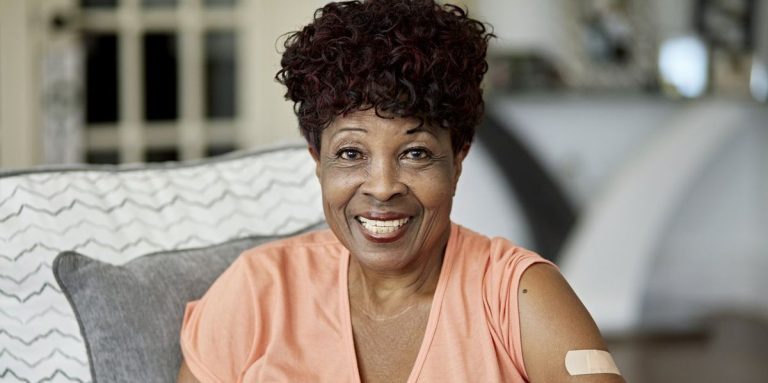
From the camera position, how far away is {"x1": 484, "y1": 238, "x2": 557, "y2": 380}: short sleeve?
4.31 ft

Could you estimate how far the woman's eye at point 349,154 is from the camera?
1.38 meters

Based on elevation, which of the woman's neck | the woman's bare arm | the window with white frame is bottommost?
the woman's bare arm

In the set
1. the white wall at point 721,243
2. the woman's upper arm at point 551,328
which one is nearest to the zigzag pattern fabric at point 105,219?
the woman's upper arm at point 551,328

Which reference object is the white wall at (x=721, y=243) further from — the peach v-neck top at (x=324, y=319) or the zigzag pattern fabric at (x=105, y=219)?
the peach v-neck top at (x=324, y=319)

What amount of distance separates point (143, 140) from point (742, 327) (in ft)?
8.98

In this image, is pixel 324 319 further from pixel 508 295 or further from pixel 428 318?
pixel 508 295

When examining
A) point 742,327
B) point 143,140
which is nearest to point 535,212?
point 742,327

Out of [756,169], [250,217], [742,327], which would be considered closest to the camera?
[250,217]

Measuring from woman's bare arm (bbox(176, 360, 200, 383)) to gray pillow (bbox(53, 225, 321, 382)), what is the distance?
3cm

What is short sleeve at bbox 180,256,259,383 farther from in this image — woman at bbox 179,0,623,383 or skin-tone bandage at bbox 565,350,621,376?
skin-tone bandage at bbox 565,350,621,376

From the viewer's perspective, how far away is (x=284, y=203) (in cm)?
182

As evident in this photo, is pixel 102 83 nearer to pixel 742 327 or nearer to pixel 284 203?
pixel 284 203

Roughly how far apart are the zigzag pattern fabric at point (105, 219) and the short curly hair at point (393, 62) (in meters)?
0.43

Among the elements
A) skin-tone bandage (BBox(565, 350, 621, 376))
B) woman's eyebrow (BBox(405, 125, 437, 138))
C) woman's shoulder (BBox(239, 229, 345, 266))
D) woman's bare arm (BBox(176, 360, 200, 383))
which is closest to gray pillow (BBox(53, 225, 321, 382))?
woman's bare arm (BBox(176, 360, 200, 383))
